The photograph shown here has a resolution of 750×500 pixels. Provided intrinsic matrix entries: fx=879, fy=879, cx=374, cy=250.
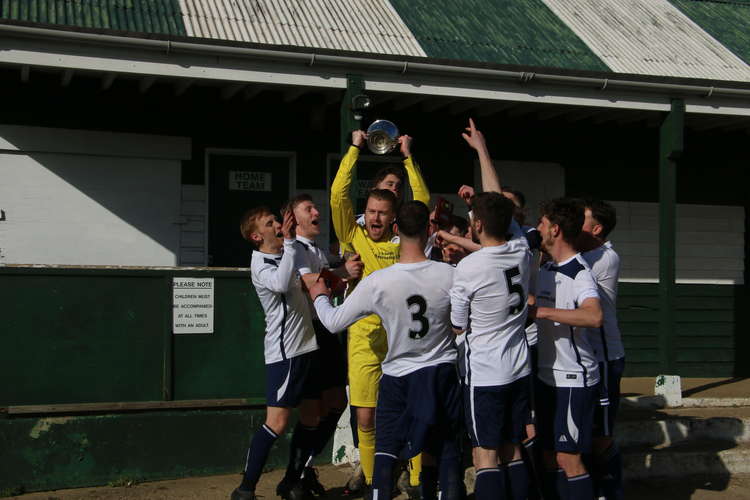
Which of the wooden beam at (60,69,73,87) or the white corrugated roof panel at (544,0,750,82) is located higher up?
the white corrugated roof panel at (544,0,750,82)

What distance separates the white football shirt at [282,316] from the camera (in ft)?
18.6

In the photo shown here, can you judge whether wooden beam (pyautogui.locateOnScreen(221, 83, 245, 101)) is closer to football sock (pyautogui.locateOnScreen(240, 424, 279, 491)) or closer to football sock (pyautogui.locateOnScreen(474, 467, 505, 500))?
football sock (pyautogui.locateOnScreen(240, 424, 279, 491))

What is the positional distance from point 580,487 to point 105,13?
5547 mm

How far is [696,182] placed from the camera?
11.2 m

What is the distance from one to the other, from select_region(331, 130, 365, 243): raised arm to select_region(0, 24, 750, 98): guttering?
5.88 ft

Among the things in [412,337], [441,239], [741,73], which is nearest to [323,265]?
[441,239]

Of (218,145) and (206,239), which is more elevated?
(218,145)

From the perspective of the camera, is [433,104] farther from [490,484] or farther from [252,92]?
[490,484]

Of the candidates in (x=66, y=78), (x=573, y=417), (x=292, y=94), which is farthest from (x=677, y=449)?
(x=66, y=78)

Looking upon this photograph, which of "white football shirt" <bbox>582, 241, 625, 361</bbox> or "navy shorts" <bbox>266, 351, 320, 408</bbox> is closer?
"white football shirt" <bbox>582, 241, 625, 361</bbox>

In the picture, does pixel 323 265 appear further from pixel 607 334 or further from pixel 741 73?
pixel 741 73

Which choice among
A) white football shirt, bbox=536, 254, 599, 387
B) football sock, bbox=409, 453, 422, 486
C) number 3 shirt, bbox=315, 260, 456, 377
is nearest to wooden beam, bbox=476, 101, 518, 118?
white football shirt, bbox=536, 254, 599, 387

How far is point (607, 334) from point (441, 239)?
123 cm

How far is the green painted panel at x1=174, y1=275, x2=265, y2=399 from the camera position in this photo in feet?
22.7
